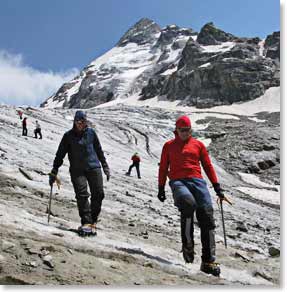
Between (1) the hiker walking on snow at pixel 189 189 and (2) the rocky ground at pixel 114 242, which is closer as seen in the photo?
(2) the rocky ground at pixel 114 242

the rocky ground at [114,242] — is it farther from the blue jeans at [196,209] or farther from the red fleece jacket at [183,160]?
the red fleece jacket at [183,160]

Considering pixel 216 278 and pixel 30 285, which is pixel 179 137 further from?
pixel 30 285

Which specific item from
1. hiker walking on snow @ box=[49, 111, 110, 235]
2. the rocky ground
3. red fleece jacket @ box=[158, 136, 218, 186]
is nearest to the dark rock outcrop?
the rocky ground

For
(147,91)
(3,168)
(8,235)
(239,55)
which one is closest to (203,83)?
(239,55)

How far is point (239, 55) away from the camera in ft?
359

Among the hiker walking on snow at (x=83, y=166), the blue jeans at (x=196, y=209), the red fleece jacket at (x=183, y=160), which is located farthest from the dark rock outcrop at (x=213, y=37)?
the blue jeans at (x=196, y=209)

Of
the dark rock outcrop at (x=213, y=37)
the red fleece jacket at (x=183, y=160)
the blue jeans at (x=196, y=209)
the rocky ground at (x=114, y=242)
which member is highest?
the dark rock outcrop at (x=213, y=37)

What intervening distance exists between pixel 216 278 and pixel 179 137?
90.0 inches

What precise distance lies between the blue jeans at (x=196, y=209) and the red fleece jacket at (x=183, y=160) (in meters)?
0.13

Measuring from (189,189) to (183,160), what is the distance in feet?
1.56

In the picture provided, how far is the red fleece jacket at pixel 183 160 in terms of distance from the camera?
736cm

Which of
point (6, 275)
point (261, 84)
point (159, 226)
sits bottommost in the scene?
point (159, 226)

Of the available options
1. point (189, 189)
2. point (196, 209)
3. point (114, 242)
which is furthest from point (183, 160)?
point (114, 242)

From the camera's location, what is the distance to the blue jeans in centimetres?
710
